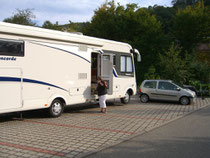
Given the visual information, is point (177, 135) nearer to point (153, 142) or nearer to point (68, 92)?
→ point (153, 142)

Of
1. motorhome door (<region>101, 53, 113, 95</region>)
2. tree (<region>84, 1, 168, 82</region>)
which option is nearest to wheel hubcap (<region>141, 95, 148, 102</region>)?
motorhome door (<region>101, 53, 113, 95</region>)

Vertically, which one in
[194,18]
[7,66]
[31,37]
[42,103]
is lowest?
[42,103]

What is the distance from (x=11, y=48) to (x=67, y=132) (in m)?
3.33

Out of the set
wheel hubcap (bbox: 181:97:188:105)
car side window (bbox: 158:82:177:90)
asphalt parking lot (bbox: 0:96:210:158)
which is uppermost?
car side window (bbox: 158:82:177:90)

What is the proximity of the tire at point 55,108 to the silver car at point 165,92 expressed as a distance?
7.18 meters

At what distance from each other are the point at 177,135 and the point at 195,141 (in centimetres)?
70

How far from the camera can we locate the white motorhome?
790cm

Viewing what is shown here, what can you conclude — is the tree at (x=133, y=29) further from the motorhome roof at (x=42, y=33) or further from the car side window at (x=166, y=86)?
the motorhome roof at (x=42, y=33)

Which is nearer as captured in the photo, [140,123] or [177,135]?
[177,135]

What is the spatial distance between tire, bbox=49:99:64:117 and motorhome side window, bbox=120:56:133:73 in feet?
15.1

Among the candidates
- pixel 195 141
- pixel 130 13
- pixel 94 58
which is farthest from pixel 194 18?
pixel 195 141

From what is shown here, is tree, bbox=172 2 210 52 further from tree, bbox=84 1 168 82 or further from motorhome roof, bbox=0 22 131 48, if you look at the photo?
motorhome roof, bbox=0 22 131 48

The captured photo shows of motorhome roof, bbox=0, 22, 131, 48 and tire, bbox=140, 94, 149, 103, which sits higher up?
motorhome roof, bbox=0, 22, 131, 48

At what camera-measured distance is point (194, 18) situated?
3294 centimetres
